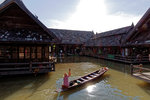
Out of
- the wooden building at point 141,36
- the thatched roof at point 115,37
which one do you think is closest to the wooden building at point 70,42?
the thatched roof at point 115,37

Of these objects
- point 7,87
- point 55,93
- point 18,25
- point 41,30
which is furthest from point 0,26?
point 55,93

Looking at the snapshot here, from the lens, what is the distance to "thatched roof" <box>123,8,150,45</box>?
11030mm

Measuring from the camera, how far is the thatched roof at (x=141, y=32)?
11.0m

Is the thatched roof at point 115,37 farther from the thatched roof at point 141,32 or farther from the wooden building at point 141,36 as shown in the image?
the thatched roof at point 141,32

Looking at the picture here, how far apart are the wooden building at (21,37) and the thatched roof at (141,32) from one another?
10092mm

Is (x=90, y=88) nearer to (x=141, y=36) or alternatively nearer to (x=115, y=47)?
(x=141, y=36)

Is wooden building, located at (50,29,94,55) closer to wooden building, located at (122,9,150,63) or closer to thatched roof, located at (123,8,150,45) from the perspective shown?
wooden building, located at (122,9,150,63)

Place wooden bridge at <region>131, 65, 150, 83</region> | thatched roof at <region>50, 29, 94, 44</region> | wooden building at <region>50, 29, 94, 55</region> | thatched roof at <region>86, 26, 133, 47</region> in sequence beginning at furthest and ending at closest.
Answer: thatched roof at <region>50, 29, 94, 44</region>
wooden building at <region>50, 29, 94, 55</region>
thatched roof at <region>86, 26, 133, 47</region>
wooden bridge at <region>131, 65, 150, 83</region>

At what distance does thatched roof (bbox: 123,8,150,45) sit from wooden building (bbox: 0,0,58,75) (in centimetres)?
1009

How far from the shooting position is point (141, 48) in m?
16.1

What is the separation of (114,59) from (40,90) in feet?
47.8

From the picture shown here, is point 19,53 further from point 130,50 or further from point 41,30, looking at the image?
point 130,50

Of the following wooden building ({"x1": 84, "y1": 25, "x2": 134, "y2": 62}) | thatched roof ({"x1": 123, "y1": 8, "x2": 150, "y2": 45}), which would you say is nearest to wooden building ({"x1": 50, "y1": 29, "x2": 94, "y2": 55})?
wooden building ({"x1": 84, "y1": 25, "x2": 134, "y2": 62})

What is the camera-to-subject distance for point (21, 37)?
8.35m
